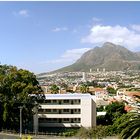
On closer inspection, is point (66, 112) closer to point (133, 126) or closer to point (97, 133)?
point (97, 133)

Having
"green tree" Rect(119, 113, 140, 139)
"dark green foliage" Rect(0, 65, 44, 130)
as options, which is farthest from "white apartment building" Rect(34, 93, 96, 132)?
"green tree" Rect(119, 113, 140, 139)

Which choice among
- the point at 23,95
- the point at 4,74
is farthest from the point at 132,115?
the point at 4,74

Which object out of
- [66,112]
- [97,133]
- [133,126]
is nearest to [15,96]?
[66,112]

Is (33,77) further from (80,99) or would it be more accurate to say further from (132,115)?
(132,115)

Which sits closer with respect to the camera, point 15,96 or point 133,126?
point 133,126

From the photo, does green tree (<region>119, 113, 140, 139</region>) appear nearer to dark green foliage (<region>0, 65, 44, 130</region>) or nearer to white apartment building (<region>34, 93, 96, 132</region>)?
dark green foliage (<region>0, 65, 44, 130</region>)

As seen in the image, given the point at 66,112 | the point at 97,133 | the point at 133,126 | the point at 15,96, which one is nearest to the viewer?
the point at 133,126

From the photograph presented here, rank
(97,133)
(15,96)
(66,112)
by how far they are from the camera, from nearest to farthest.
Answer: (97,133), (15,96), (66,112)

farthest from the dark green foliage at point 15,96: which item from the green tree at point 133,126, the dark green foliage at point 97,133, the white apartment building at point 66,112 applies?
the green tree at point 133,126
